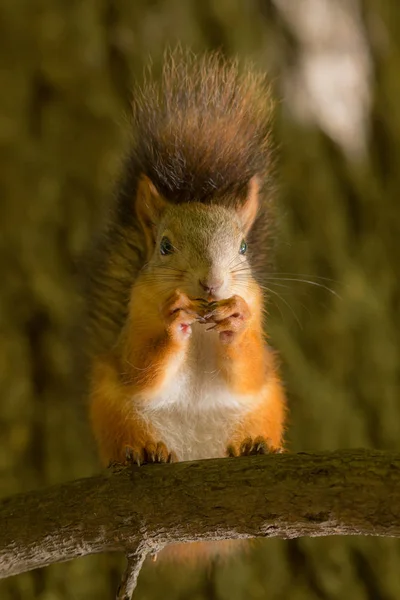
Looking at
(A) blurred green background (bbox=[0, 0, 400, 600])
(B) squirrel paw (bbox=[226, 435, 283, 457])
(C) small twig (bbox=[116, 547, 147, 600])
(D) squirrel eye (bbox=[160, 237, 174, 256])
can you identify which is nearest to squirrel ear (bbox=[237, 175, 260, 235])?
(D) squirrel eye (bbox=[160, 237, 174, 256])

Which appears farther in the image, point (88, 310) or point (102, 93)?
point (102, 93)

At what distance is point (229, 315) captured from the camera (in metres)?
1.03

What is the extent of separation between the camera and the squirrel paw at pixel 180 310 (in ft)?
3.34

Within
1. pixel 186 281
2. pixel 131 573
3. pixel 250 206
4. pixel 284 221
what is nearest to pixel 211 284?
pixel 186 281

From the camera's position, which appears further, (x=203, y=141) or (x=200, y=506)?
(x=203, y=141)

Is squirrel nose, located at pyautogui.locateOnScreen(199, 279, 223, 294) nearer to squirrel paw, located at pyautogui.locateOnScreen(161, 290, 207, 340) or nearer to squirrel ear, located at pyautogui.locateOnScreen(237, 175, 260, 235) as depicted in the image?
squirrel paw, located at pyautogui.locateOnScreen(161, 290, 207, 340)

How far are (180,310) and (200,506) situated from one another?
0.79ft

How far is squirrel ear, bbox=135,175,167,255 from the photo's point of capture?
111 centimetres

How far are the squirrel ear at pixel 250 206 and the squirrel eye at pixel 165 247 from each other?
10 cm

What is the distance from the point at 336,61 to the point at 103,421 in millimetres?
1224

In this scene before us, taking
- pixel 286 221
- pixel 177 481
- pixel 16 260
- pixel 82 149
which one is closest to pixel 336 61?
pixel 286 221

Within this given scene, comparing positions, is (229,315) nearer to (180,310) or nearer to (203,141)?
(180,310)

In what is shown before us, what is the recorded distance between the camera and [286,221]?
1844 mm

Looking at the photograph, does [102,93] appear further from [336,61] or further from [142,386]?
[142,386]
